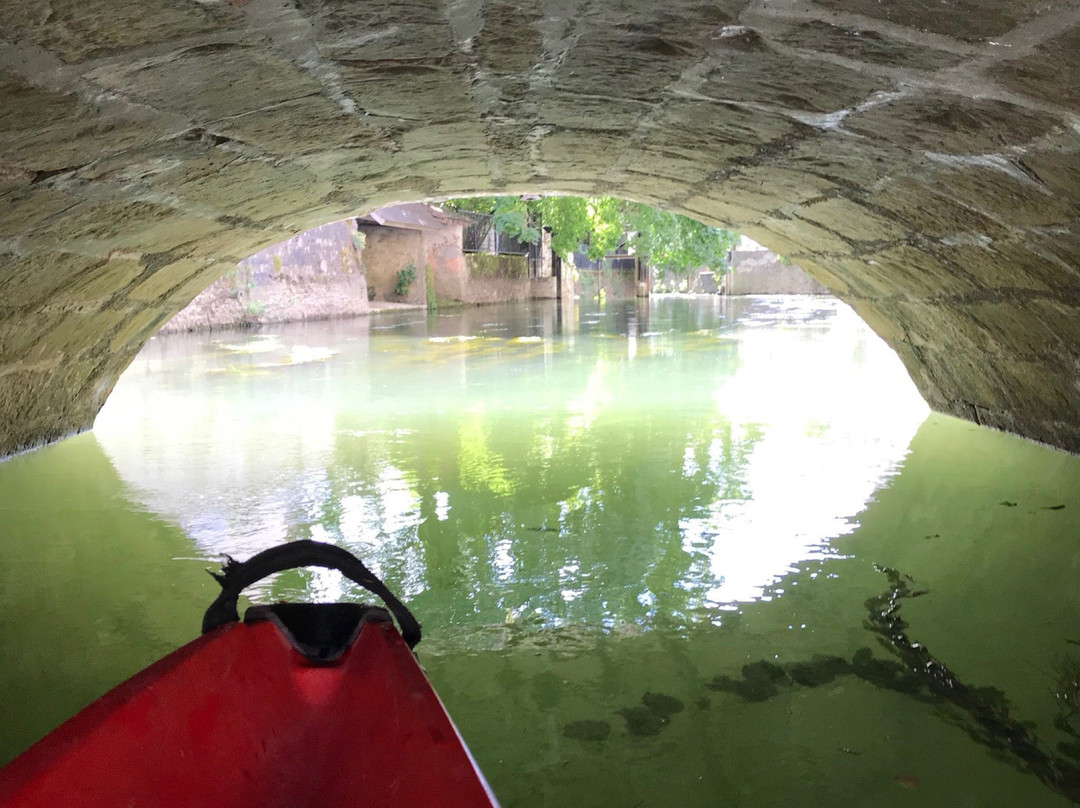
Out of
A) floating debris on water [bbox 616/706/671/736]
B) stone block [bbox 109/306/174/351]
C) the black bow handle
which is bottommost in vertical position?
floating debris on water [bbox 616/706/671/736]

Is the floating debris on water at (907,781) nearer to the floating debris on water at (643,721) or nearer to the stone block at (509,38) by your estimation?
the floating debris on water at (643,721)

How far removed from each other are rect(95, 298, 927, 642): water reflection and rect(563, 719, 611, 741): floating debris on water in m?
0.49

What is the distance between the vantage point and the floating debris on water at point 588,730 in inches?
66.4

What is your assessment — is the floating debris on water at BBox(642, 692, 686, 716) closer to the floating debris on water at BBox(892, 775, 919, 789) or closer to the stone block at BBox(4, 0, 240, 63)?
the floating debris on water at BBox(892, 775, 919, 789)

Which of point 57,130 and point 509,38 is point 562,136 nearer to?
point 509,38

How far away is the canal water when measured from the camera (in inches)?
64.7

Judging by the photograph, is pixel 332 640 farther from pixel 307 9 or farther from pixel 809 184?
pixel 809 184

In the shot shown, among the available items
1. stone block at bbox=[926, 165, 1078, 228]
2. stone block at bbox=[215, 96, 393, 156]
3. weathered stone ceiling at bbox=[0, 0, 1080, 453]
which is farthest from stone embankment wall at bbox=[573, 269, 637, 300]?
stone block at bbox=[926, 165, 1078, 228]

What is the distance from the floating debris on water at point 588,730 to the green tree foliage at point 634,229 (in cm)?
1027

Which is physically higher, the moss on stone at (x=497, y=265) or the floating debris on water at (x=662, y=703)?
the moss on stone at (x=497, y=265)

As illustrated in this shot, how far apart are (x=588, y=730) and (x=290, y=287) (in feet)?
45.7

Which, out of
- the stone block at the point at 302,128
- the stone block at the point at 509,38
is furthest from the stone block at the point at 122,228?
the stone block at the point at 509,38

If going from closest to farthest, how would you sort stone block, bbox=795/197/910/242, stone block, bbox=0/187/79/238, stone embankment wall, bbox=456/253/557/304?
stone block, bbox=0/187/79/238 < stone block, bbox=795/197/910/242 < stone embankment wall, bbox=456/253/557/304

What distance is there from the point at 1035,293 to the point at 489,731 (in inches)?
95.2
